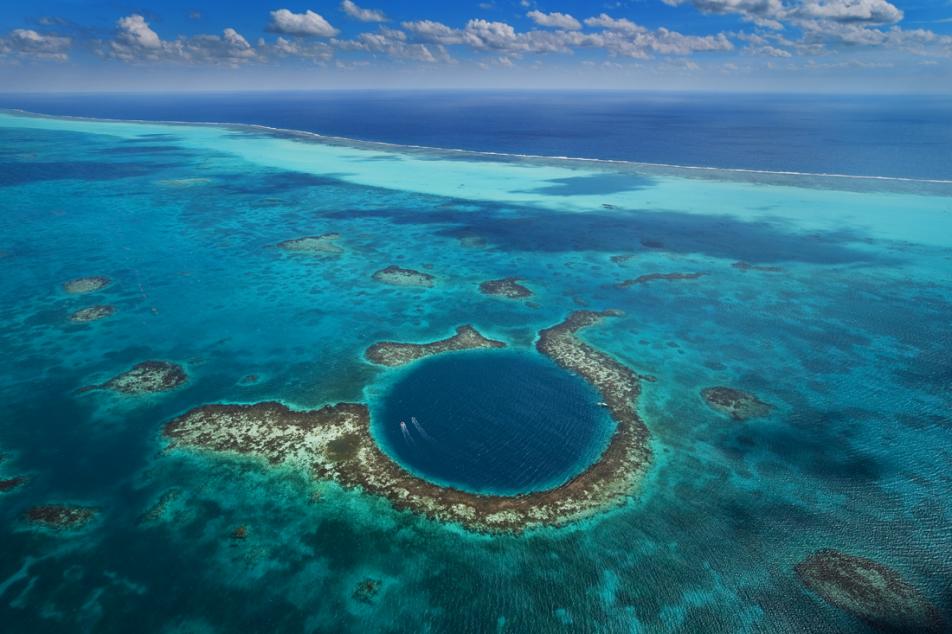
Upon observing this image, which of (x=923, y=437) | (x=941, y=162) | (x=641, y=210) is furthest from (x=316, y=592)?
(x=941, y=162)

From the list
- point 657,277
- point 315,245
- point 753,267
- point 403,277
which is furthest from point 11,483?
point 753,267

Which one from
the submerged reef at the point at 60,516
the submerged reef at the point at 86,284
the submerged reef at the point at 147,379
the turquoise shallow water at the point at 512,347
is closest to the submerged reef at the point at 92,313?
the turquoise shallow water at the point at 512,347

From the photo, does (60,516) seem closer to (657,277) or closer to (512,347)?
(512,347)

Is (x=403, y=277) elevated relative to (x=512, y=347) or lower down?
A: elevated

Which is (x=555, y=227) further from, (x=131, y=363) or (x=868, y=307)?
(x=131, y=363)

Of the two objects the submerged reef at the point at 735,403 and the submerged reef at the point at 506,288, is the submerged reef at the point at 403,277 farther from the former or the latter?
the submerged reef at the point at 735,403

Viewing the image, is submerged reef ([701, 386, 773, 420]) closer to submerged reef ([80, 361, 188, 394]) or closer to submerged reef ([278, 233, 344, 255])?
submerged reef ([80, 361, 188, 394])
